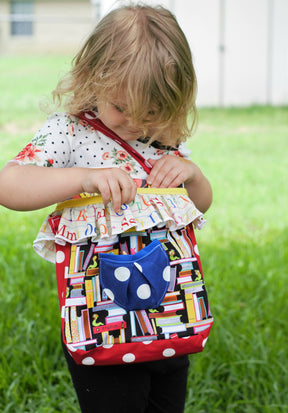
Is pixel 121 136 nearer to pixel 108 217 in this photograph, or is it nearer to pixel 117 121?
pixel 117 121

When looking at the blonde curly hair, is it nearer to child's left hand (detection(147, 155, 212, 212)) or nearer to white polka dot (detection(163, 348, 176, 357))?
child's left hand (detection(147, 155, 212, 212))

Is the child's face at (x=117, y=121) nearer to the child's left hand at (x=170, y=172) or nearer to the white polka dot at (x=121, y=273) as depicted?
the child's left hand at (x=170, y=172)

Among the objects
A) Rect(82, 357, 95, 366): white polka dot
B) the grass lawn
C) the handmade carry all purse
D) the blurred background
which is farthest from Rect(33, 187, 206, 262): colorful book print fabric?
the blurred background

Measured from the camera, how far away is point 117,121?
4.51 feet

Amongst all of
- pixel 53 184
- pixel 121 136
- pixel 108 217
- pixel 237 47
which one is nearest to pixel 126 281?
pixel 108 217

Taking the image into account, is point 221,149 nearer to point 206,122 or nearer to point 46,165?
point 206,122

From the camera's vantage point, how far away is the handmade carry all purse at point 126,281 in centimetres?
129

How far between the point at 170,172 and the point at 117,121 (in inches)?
7.9

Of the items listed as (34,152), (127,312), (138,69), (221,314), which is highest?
(138,69)

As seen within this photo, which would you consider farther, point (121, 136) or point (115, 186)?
point (121, 136)

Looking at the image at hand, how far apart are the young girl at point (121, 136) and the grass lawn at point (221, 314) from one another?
1.26 ft

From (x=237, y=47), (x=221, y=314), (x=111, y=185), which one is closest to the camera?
(x=111, y=185)

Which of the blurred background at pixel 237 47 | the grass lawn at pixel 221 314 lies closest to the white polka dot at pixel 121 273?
the grass lawn at pixel 221 314

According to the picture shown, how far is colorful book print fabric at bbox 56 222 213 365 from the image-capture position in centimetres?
129
